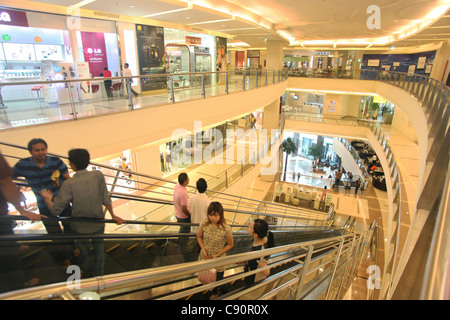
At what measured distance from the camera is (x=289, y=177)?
22.7 metres

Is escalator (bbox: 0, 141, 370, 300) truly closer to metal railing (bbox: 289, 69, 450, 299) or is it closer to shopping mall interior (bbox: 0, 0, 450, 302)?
shopping mall interior (bbox: 0, 0, 450, 302)

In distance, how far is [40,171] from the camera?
2.53 metres

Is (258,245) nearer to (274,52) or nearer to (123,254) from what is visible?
(123,254)

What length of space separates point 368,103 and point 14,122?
1059 inches

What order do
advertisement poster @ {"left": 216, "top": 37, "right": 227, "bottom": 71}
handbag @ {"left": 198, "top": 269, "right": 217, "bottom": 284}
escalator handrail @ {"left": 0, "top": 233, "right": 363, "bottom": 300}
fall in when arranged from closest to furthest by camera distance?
1. escalator handrail @ {"left": 0, "top": 233, "right": 363, "bottom": 300}
2. handbag @ {"left": 198, "top": 269, "right": 217, "bottom": 284}
3. advertisement poster @ {"left": 216, "top": 37, "right": 227, "bottom": 71}

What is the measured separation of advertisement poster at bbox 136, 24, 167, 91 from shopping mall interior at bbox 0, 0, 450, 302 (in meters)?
0.06

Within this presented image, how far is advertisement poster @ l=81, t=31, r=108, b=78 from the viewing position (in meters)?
8.89

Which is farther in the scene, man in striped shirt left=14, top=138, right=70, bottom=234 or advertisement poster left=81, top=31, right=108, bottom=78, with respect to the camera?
advertisement poster left=81, top=31, right=108, bottom=78

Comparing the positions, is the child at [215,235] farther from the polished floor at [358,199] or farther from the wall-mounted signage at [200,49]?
the wall-mounted signage at [200,49]

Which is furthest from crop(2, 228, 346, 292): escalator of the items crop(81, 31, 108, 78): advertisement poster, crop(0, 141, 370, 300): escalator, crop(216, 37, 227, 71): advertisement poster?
crop(216, 37, 227, 71): advertisement poster
